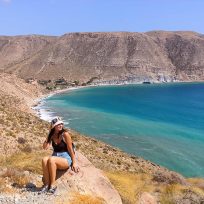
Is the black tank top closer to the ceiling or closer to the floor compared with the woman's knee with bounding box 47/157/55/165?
closer to the ceiling

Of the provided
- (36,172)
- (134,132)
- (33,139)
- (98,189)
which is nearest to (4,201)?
(98,189)

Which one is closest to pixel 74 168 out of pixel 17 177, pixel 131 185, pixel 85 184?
pixel 85 184

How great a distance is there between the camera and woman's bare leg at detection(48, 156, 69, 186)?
10.4m

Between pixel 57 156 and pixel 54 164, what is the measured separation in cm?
34

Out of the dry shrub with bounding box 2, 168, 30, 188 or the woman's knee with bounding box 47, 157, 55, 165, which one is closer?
the woman's knee with bounding box 47, 157, 55, 165

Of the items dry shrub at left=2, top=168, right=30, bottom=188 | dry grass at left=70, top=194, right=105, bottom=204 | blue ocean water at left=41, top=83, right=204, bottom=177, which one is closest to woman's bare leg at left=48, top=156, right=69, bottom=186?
dry grass at left=70, top=194, right=105, bottom=204

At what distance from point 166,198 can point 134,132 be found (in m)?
58.3

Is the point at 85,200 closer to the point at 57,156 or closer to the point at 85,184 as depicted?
the point at 85,184

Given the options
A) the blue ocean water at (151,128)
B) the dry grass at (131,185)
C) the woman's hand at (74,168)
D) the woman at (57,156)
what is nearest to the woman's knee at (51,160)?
the woman at (57,156)

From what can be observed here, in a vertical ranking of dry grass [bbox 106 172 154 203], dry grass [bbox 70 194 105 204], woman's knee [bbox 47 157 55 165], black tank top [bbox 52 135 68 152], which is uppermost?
black tank top [bbox 52 135 68 152]

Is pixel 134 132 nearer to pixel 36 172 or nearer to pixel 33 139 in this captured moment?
pixel 33 139

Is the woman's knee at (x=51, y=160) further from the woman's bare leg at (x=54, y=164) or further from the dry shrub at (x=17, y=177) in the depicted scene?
the dry shrub at (x=17, y=177)

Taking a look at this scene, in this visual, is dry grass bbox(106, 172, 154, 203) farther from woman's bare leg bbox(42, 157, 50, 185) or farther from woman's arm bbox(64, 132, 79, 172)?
woman's bare leg bbox(42, 157, 50, 185)

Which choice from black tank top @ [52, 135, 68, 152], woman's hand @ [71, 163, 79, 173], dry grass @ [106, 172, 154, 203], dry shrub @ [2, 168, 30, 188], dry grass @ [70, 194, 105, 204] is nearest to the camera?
dry grass @ [70, 194, 105, 204]
